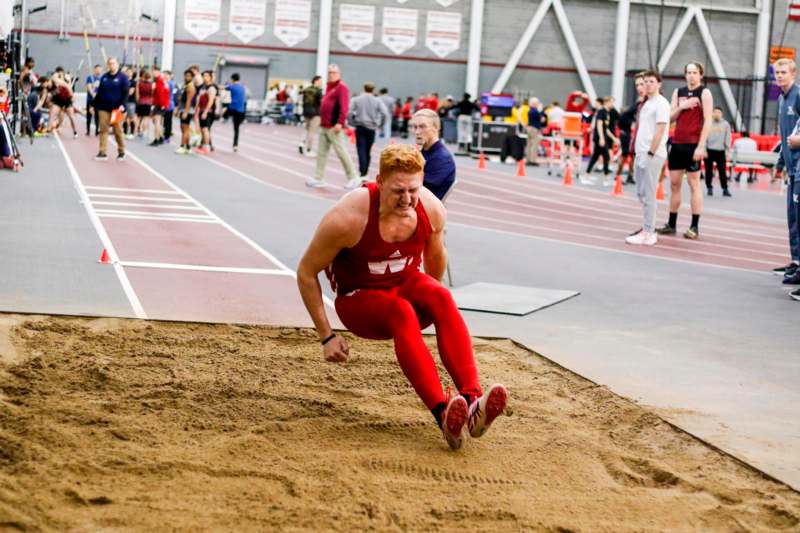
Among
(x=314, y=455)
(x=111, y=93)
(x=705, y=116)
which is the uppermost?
(x=111, y=93)

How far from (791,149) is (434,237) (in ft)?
22.5

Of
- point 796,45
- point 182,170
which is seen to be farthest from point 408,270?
point 796,45

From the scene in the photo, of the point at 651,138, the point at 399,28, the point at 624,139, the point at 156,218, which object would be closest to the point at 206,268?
the point at 156,218

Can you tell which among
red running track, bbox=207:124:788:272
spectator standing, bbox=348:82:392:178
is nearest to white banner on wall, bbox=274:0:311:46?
red running track, bbox=207:124:788:272

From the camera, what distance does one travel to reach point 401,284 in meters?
5.38

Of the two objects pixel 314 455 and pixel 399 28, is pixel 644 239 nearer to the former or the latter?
pixel 314 455

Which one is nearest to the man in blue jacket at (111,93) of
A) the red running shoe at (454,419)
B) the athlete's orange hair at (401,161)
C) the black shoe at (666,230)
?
the black shoe at (666,230)

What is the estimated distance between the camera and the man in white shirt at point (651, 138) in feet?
43.3

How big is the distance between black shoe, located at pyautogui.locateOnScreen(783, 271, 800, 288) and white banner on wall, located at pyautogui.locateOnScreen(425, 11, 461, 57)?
3825 centimetres

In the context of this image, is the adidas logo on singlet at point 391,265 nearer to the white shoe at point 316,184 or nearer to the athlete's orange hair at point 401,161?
the athlete's orange hair at point 401,161

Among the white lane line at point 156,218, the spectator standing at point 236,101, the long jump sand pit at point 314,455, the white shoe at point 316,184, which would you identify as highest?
the spectator standing at point 236,101

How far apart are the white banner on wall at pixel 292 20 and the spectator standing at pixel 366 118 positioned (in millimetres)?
27938

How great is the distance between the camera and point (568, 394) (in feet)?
20.3

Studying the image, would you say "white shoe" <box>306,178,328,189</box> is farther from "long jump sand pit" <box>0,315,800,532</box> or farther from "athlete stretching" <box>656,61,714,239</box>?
"long jump sand pit" <box>0,315,800,532</box>
